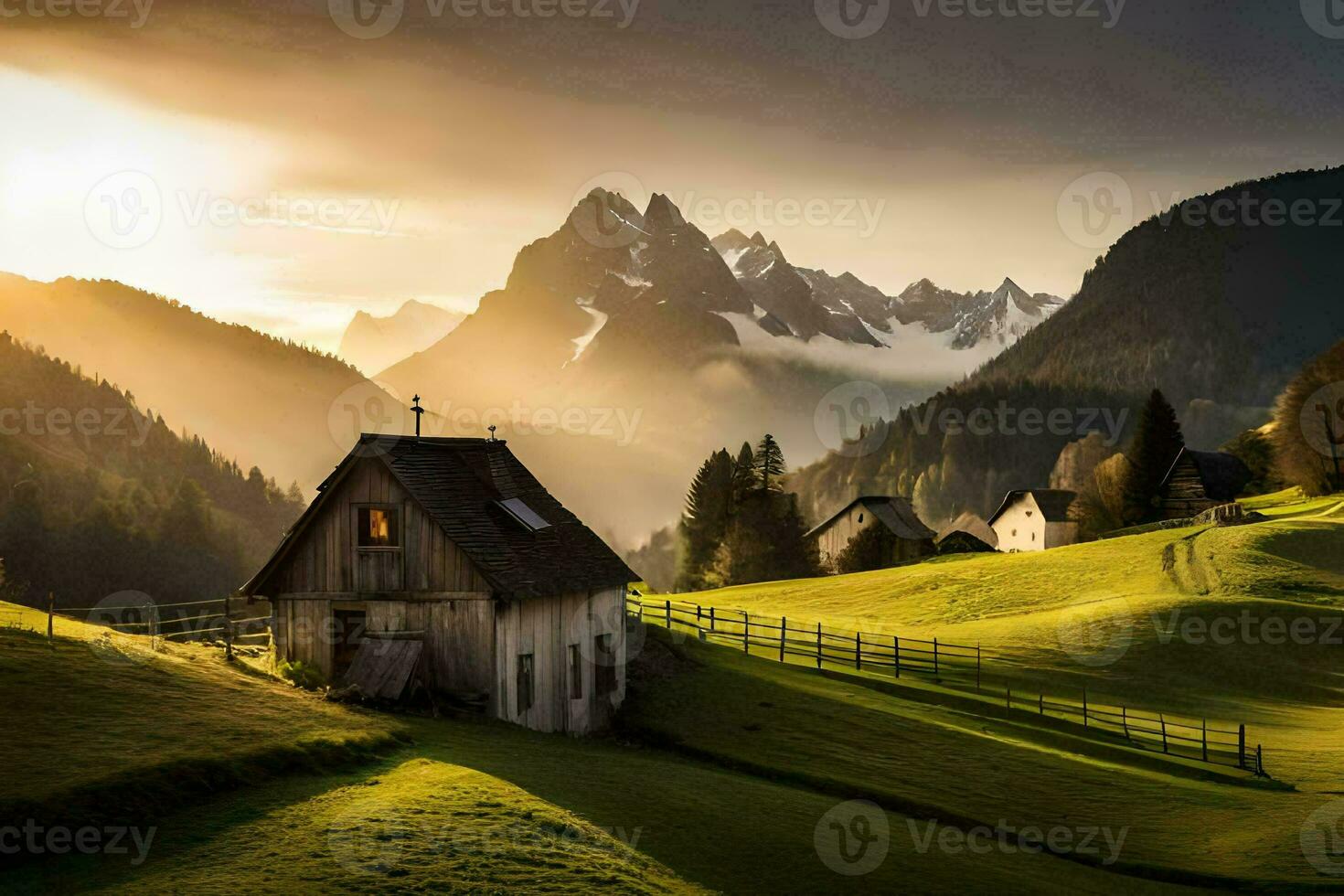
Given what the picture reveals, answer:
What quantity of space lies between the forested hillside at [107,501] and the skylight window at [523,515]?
95.8 m

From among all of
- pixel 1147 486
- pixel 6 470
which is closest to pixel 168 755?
pixel 1147 486

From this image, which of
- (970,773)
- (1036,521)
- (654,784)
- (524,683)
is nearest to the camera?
(654,784)

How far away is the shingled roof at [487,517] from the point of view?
3322 cm

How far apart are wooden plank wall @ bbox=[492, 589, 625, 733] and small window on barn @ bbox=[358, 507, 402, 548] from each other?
171 inches

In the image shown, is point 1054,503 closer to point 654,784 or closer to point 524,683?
point 524,683

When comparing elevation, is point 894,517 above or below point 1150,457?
A: below

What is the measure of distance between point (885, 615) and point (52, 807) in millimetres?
61097

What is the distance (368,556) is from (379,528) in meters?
0.95

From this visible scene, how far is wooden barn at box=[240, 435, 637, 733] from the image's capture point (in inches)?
1267

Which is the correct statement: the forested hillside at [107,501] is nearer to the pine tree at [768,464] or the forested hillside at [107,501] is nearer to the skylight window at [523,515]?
the pine tree at [768,464]

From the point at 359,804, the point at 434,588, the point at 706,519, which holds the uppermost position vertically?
the point at 706,519

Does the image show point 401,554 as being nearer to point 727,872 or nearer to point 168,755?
point 168,755

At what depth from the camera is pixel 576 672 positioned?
36562mm

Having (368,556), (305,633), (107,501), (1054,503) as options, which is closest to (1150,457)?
(1054,503)
